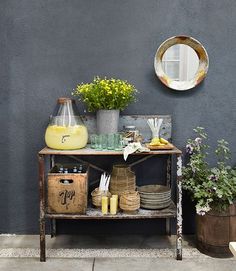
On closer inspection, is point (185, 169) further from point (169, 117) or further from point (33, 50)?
point (33, 50)

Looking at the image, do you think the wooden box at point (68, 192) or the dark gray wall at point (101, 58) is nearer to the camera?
the wooden box at point (68, 192)

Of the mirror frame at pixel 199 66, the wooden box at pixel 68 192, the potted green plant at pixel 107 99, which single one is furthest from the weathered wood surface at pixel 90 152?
the mirror frame at pixel 199 66

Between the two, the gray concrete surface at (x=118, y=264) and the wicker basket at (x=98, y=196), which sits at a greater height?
the wicker basket at (x=98, y=196)

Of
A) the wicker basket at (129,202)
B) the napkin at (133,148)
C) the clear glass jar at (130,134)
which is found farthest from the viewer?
the clear glass jar at (130,134)

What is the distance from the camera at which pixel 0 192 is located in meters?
3.35

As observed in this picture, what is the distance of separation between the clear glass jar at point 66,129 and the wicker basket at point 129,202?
50 centimetres

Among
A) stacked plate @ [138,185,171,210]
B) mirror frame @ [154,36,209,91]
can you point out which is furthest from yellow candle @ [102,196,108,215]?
mirror frame @ [154,36,209,91]

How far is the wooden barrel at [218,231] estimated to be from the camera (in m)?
2.92

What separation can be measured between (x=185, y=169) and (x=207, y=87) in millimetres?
712

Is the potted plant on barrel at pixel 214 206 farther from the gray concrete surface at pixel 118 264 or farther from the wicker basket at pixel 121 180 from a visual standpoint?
the wicker basket at pixel 121 180

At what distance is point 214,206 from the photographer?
292 cm

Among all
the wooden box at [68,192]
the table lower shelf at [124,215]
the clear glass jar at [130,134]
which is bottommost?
the table lower shelf at [124,215]

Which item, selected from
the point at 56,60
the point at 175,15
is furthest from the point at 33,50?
the point at 175,15

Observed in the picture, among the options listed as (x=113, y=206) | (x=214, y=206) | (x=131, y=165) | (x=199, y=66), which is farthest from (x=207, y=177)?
(x=199, y=66)
